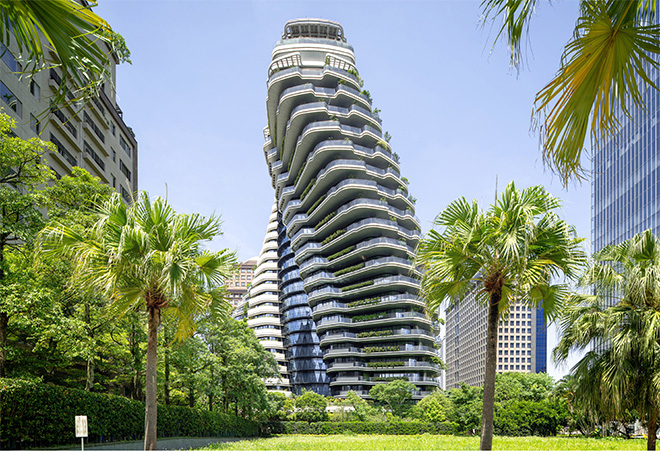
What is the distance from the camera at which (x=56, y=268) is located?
76.0 ft

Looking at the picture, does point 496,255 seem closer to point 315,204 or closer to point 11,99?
point 11,99

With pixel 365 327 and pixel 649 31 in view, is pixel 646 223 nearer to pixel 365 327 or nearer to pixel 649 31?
pixel 365 327

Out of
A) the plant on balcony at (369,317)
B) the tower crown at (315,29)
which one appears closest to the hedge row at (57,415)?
the plant on balcony at (369,317)

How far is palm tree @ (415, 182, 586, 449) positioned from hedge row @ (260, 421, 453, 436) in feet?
201

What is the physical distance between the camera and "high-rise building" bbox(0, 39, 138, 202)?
34750 mm

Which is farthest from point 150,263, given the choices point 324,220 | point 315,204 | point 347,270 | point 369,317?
point 315,204

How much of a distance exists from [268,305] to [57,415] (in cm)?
13223

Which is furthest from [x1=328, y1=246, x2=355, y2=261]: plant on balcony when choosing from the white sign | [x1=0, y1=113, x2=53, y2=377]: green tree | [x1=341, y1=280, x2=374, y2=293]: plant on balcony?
the white sign

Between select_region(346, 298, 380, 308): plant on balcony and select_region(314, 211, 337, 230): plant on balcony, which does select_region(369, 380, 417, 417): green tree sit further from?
select_region(314, 211, 337, 230): plant on balcony

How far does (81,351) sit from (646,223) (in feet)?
277

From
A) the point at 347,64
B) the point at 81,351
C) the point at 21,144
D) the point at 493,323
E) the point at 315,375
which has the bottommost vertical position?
the point at 315,375

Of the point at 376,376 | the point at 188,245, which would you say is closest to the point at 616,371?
the point at 188,245

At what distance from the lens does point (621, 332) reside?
50.9 feet

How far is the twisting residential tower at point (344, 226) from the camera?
10225 centimetres
